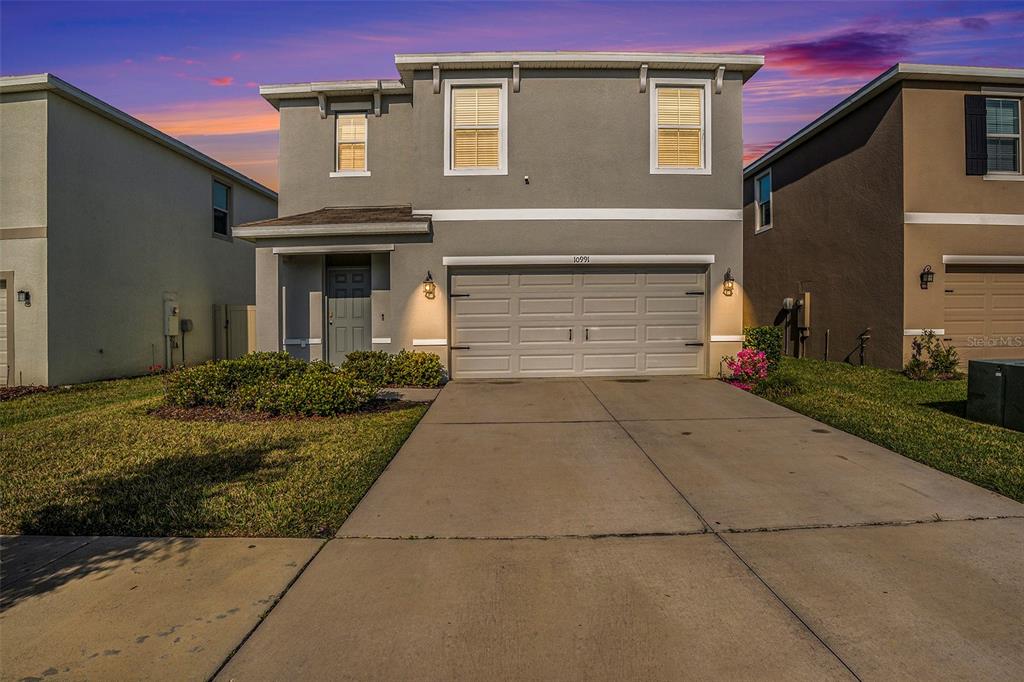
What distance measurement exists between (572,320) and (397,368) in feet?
12.2

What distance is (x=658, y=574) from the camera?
3.46 metres

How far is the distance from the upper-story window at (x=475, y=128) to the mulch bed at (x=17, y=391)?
30.5 ft

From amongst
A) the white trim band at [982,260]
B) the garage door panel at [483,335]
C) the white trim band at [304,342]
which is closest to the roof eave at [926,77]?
the white trim band at [982,260]

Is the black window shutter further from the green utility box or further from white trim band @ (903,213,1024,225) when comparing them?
the green utility box

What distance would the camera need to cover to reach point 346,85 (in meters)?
12.2

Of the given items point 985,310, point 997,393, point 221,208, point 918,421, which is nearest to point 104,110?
point 221,208

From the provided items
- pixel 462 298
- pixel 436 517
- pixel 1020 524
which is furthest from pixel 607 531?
pixel 462 298

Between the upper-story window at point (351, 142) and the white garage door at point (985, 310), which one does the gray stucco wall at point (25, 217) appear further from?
the white garage door at point (985, 310)

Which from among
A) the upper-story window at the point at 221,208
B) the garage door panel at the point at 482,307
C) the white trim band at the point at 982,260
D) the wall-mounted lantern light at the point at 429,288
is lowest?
the garage door panel at the point at 482,307

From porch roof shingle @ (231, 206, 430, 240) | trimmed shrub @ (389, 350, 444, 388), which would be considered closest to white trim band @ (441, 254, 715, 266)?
porch roof shingle @ (231, 206, 430, 240)

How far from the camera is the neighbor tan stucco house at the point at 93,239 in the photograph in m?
11.2

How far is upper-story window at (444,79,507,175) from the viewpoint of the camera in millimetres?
11375

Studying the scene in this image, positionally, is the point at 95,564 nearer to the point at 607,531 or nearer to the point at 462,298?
the point at 607,531

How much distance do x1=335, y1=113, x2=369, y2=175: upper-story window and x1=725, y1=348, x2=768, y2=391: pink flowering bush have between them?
9.20 m
